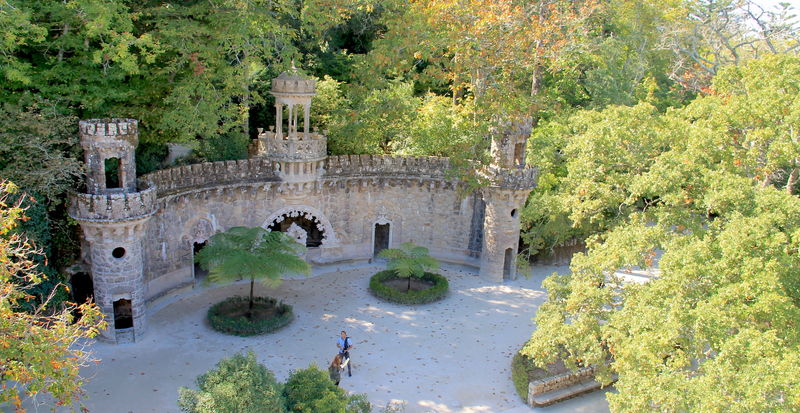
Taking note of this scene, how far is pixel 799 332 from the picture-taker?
1375 centimetres

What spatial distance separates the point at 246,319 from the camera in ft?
77.7

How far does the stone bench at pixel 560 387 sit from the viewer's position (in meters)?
Result: 19.8

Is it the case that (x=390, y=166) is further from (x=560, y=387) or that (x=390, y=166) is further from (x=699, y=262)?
(x=699, y=262)

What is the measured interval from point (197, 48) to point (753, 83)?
61.1 feet

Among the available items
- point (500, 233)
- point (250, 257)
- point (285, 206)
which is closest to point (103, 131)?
point (250, 257)

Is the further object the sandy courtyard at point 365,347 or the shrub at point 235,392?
the sandy courtyard at point 365,347

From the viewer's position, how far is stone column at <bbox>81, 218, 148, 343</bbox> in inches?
843

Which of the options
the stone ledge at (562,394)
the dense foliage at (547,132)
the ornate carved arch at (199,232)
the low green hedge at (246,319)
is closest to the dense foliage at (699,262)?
the dense foliage at (547,132)

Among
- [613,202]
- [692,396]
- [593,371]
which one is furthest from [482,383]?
[692,396]

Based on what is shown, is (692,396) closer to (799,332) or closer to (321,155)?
(799,332)

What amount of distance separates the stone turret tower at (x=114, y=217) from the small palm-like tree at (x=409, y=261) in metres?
9.58

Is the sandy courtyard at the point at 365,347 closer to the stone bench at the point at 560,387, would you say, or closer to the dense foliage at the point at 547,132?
the stone bench at the point at 560,387

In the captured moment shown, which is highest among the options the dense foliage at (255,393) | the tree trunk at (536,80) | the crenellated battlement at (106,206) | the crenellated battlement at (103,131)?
the tree trunk at (536,80)

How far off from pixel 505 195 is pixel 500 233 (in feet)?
5.79
